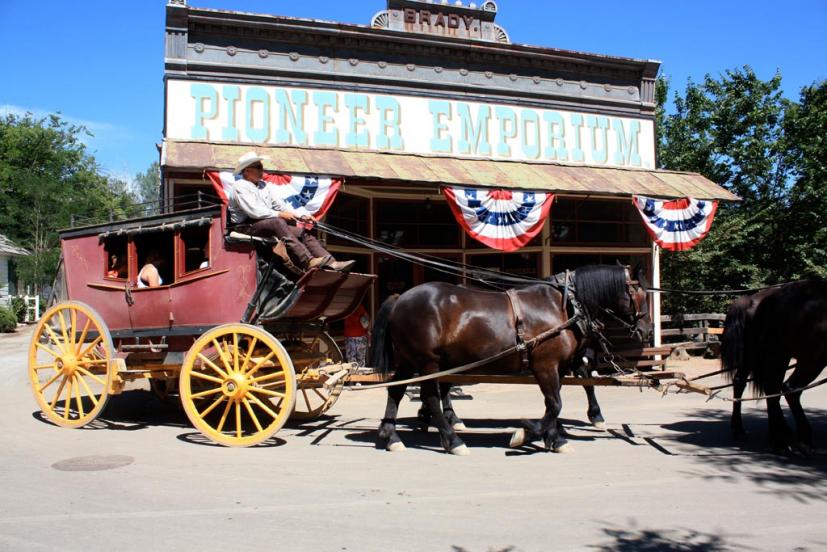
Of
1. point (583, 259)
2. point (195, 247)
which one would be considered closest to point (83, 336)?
point (195, 247)

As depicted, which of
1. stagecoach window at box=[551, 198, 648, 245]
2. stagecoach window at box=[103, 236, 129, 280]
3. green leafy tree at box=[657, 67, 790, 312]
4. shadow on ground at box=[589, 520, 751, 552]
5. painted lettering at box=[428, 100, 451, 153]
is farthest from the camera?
green leafy tree at box=[657, 67, 790, 312]

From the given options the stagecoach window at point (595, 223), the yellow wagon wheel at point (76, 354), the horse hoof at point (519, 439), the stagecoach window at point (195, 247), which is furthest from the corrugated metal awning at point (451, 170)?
the horse hoof at point (519, 439)

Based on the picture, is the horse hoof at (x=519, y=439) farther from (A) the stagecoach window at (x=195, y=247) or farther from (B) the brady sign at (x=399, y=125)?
(B) the brady sign at (x=399, y=125)

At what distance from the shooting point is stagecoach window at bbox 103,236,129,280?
760cm

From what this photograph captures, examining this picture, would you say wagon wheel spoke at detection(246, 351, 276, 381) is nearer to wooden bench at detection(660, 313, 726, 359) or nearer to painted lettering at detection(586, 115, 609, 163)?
painted lettering at detection(586, 115, 609, 163)

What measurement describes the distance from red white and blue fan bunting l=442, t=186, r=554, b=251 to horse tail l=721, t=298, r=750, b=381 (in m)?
4.37

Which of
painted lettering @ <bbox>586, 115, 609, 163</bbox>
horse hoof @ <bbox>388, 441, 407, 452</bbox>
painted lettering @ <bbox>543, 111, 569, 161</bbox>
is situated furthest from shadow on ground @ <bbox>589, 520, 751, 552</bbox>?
painted lettering @ <bbox>586, 115, 609, 163</bbox>

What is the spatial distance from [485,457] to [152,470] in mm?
3006

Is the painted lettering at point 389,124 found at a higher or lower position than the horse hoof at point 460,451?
higher

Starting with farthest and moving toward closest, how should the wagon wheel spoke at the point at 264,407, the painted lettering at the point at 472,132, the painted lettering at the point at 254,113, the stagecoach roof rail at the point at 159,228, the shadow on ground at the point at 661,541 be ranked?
1. the painted lettering at the point at 472,132
2. the painted lettering at the point at 254,113
3. the stagecoach roof rail at the point at 159,228
4. the wagon wheel spoke at the point at 264,407
5. the shadow on ground at the point at 661,541

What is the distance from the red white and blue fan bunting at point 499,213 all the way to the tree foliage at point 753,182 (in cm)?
875

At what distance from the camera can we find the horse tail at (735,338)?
22.7ft

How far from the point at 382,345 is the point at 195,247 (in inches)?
98.7

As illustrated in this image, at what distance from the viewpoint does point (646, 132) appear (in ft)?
47.6
